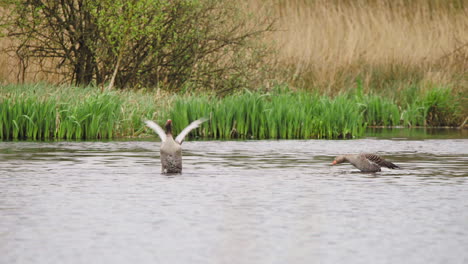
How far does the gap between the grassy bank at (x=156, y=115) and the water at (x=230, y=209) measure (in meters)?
2.88

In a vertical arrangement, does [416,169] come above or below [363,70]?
below

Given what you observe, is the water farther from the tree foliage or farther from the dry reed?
the dry reed

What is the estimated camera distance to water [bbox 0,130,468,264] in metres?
5.84

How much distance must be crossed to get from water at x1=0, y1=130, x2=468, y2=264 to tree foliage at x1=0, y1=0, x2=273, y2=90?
7873mm

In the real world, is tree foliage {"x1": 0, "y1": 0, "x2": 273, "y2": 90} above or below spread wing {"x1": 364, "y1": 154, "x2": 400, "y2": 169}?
above

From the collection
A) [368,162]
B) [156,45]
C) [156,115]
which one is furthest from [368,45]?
[368,162]

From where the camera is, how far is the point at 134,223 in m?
6.90

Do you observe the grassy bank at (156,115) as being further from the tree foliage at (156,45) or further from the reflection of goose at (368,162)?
the reflection of goose at (368,162)

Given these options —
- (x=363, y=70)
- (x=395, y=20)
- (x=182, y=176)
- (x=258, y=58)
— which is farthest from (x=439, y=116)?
(x=182, y=176)

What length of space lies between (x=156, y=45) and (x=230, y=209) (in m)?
13.9

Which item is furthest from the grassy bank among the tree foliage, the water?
the water

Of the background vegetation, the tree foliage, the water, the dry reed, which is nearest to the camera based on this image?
the water

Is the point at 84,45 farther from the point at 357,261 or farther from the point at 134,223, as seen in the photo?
the point at 357,261

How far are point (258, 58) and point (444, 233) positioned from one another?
48.9ft
